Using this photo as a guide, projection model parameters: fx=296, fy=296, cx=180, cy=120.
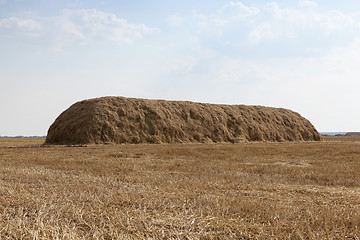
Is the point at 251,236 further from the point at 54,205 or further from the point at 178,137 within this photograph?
the point at 178,137

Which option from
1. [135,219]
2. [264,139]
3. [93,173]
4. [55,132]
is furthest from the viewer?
[264,139]

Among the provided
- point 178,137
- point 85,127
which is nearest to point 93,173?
point 85,127

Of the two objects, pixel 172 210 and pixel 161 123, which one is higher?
pixel 161 123

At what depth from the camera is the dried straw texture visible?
39875 millimetres

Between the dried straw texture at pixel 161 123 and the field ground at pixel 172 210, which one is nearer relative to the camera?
the field ground at pixel 172 210

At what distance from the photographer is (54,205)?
19.6ft

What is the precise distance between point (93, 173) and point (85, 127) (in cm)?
2872

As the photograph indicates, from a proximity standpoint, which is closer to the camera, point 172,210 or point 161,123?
point 172,210

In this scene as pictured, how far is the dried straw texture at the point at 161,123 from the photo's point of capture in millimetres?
39875

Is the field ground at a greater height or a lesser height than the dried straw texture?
lesser

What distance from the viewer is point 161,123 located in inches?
1740

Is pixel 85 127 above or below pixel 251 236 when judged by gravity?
above

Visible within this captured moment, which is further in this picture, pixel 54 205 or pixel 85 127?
pixel 85 127

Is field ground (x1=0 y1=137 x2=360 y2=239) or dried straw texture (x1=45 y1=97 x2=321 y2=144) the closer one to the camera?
field ground (x1=0 y1=137 x2=360 y2=239)
